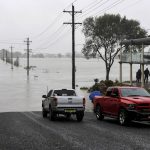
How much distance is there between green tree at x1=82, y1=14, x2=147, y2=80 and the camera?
66.9 metres

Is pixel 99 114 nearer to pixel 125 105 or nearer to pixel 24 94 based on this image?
pixel 125 105

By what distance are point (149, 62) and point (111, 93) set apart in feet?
73.6

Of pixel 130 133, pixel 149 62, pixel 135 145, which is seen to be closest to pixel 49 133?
pixel 130 133

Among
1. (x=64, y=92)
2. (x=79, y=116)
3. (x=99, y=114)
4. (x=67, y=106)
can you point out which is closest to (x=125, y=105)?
(x=99, y=114)

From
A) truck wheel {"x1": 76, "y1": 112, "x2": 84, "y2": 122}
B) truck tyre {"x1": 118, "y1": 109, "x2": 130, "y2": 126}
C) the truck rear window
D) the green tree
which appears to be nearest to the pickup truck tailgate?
truck wheel {"x1": 76, "y1": 112, "x2": 84, "y2": 122}

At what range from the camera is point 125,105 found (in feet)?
69.7

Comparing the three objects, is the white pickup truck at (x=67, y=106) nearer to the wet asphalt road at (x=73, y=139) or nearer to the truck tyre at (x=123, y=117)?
the truck tyre at (x=123, y=117)

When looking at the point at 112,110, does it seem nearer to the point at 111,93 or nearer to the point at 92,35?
the point at 111,93

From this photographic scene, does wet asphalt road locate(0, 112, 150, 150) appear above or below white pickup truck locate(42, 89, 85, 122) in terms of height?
below

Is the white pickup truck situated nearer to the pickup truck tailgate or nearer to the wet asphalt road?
the pickup truck tailgate

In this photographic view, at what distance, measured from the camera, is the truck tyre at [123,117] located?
827 inches

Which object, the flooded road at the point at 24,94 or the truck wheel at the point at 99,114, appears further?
the flooded road at the point at 24,94

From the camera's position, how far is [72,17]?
49.9 m

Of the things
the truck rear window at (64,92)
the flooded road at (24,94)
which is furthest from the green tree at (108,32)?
the truck rear window at (64,92)
